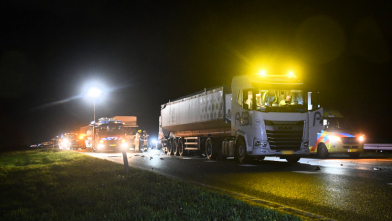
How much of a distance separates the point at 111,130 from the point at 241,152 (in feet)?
66.5

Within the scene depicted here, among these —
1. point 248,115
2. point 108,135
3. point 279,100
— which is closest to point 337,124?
point 279,100

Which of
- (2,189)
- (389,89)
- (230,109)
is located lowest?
(2,189)

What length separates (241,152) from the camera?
17969 millimetres

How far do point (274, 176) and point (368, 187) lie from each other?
11.4 feet

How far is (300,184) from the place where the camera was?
10.5m

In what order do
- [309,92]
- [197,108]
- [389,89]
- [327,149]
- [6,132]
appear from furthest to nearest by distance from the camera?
1. [6,132]
2. [389,89]
3. [197,108]
4. [327,149]
5. [309,92]

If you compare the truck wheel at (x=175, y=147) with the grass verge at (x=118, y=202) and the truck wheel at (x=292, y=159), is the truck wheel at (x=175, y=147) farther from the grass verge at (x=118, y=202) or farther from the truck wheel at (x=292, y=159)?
the grass verge at (x=118, y=202)

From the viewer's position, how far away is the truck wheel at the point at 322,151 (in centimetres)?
2211

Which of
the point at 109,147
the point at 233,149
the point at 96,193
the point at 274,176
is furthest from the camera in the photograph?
the point at 109,147

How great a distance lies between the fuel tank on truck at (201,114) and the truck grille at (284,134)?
3.12m

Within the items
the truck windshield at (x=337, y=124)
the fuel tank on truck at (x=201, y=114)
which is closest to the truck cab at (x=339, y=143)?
the truck windshield at (x=337, y=124)

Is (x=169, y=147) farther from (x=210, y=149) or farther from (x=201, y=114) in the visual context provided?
(x=210, y=149)

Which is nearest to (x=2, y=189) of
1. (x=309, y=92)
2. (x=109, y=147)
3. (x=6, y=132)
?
(x=309, y=92)

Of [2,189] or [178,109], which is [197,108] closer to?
[178,109]
